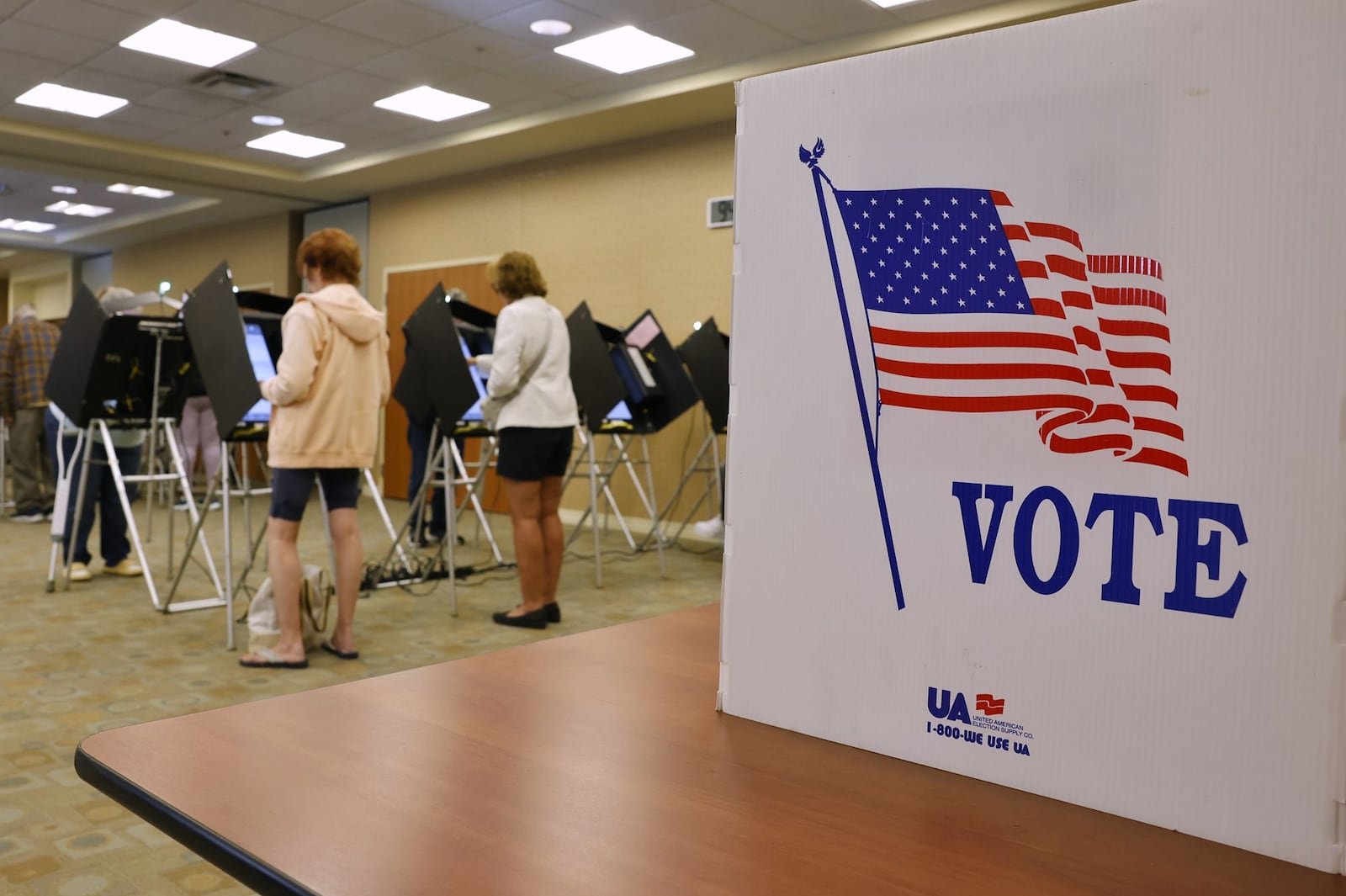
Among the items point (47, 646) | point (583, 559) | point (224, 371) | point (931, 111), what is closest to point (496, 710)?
point (931, 111)

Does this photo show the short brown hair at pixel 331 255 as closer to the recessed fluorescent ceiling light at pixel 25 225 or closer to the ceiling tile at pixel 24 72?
the ceiling tile at pixel 24 72

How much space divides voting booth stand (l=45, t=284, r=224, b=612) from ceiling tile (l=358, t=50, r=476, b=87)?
2245mm

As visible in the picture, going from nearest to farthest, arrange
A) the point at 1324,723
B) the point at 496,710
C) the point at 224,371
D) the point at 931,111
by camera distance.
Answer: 1. the point at 1324,723
2. the point at 931,111
3. the point at 496,710
4. the point at 224,371

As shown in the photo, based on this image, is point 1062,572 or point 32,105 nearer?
point 1062,572

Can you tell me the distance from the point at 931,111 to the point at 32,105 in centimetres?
828

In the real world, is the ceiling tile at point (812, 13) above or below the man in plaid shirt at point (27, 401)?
above

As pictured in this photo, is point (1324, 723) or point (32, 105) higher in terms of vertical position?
point (32, 105)

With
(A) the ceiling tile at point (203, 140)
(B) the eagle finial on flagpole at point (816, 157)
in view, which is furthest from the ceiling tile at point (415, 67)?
(B) the eagle finial on flagpole at point (816, 157)

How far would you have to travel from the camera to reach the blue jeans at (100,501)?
4.73m

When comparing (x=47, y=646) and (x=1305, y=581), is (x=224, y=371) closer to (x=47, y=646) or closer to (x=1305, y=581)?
(x=47, y=646)

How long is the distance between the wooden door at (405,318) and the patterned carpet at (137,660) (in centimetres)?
257

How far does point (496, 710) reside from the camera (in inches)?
29.4

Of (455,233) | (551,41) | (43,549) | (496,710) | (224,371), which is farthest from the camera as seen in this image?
(455,233)

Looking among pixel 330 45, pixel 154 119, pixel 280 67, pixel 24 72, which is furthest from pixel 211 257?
pixel 330 45
